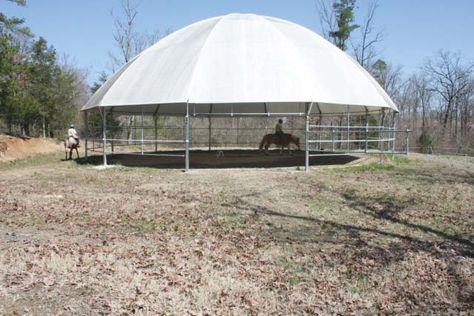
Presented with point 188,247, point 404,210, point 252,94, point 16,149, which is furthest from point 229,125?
point 188,247

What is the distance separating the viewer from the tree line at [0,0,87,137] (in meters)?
21.2

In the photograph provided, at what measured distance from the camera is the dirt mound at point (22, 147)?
20.6 metres

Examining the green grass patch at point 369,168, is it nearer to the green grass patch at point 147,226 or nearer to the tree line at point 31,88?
the green grass patch at point 147,226

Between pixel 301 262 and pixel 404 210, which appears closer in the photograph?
pixel 301 262

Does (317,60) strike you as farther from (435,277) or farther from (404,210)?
(435,277)

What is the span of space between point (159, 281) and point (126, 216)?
3313 mm

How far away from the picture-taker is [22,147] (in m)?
22.2

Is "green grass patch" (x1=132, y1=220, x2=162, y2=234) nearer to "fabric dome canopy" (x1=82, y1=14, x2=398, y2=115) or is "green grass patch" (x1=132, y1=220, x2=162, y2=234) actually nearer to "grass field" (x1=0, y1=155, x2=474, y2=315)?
"grass field" (x1=0, y1=155, x2=474, y2=315)

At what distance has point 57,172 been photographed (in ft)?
46.9

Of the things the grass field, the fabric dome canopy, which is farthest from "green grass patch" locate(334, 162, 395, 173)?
the grass field

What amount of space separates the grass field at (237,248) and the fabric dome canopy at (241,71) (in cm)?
386

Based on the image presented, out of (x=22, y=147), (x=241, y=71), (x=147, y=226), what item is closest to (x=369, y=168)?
(x=241, y=71)

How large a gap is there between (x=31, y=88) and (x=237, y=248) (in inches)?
908

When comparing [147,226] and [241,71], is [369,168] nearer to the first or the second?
[241,71]
